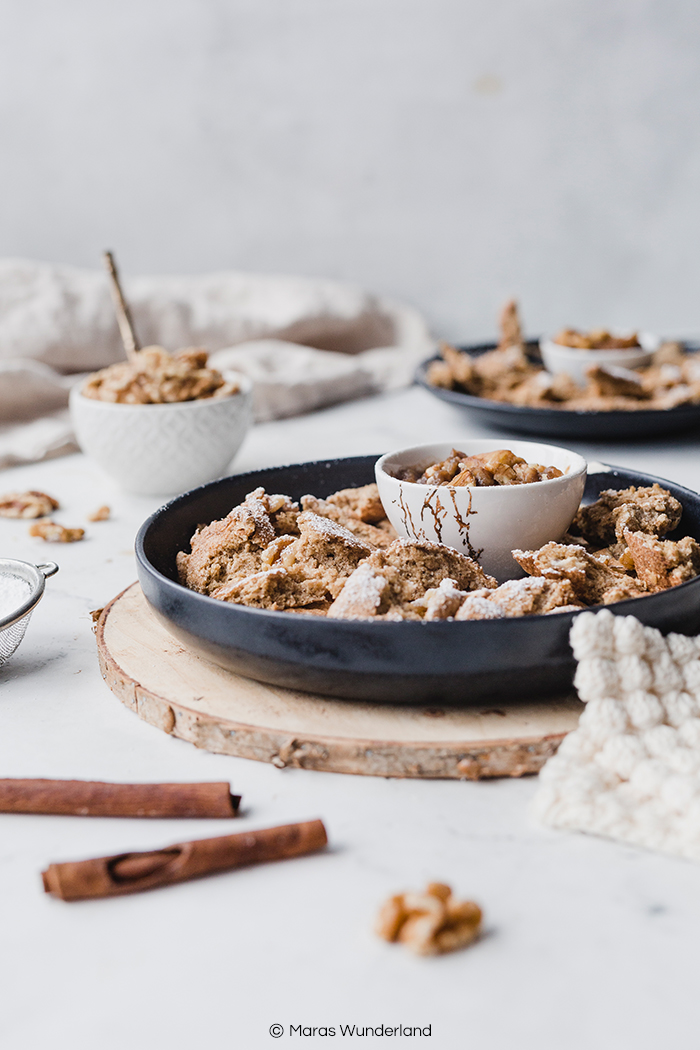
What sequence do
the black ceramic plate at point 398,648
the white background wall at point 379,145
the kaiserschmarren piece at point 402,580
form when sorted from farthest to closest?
1. the white background wall at point 379,145
2. the kaiserschmarren piece at point 402,580
3. the black ceramic plate at point 398,648

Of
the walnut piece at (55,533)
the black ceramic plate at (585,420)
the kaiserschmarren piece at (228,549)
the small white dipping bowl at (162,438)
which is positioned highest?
the kaiserschmarren piece at (228,549)

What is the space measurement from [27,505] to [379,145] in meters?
2.10

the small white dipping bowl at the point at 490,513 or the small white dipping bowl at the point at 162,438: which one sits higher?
the small white dipping bowl at the point at 490,513

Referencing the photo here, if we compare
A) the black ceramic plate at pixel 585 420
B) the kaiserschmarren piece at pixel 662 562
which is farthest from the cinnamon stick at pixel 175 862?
the black ceramic plate at pixel 585 420

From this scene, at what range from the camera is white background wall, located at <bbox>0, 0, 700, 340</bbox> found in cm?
319

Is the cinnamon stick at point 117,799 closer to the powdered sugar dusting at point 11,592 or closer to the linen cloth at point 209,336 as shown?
the powdered sugar dusting at point 11,592

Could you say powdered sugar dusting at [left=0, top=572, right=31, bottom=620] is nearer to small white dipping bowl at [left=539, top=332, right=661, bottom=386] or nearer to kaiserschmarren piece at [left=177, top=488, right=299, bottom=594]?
kaiserschmarren piece at [left=177, top=488, right=299, bottom=594]

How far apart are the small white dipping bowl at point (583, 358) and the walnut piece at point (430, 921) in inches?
70.0

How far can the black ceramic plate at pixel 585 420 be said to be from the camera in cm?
203

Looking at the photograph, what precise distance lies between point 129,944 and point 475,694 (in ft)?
1.23

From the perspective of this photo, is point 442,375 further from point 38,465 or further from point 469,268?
point 469,268

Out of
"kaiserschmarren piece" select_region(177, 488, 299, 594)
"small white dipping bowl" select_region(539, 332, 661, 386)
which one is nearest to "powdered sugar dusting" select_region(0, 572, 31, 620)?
"kaiserschmarren piece" select_region(177, 488, 299, 594)

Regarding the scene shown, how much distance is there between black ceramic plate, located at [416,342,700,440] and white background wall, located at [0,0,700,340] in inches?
59.5

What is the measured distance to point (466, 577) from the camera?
111 centimetres
